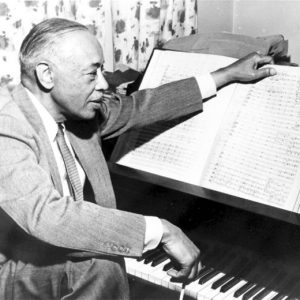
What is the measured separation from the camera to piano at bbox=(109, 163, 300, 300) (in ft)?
4.68

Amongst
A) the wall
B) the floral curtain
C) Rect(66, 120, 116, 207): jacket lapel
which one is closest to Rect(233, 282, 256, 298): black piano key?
Rect(66, 120, 116, 207): jacket lapel

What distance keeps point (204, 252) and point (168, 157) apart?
35cm

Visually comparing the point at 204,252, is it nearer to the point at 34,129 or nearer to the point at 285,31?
the point at 34,129

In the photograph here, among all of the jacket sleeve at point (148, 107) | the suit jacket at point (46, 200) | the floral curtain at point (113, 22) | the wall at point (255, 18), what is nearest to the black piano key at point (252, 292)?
the suit jacket at point (46, 200)

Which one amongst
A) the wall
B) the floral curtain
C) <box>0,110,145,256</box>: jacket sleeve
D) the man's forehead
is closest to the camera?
<box>0,110,145,256</box>: jacket sleeve

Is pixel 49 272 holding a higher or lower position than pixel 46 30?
lower

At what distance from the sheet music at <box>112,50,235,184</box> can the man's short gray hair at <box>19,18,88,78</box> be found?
0.52 m

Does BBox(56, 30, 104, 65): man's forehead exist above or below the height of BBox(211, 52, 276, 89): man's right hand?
above

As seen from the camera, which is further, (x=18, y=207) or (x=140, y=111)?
(x=140, y=111)

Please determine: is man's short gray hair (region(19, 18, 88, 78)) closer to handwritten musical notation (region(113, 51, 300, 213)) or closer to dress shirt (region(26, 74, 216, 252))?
dress shirt (region(26, 74, 216, 252))

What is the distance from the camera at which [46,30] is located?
142 centimetres

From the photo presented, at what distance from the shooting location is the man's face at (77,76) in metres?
1.41

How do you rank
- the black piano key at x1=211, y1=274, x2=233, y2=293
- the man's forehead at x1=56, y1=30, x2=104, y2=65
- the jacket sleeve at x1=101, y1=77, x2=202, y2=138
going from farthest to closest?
the jacket sleeve at x1=101, y1=77, x2=202, y2=138
the black piano key at x1=211, y1=274, x2=233, y2=293
the man's forehead at x1=56, y1=30, x2=104, y2=65

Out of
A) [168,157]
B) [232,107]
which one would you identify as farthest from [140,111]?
[232,107]
